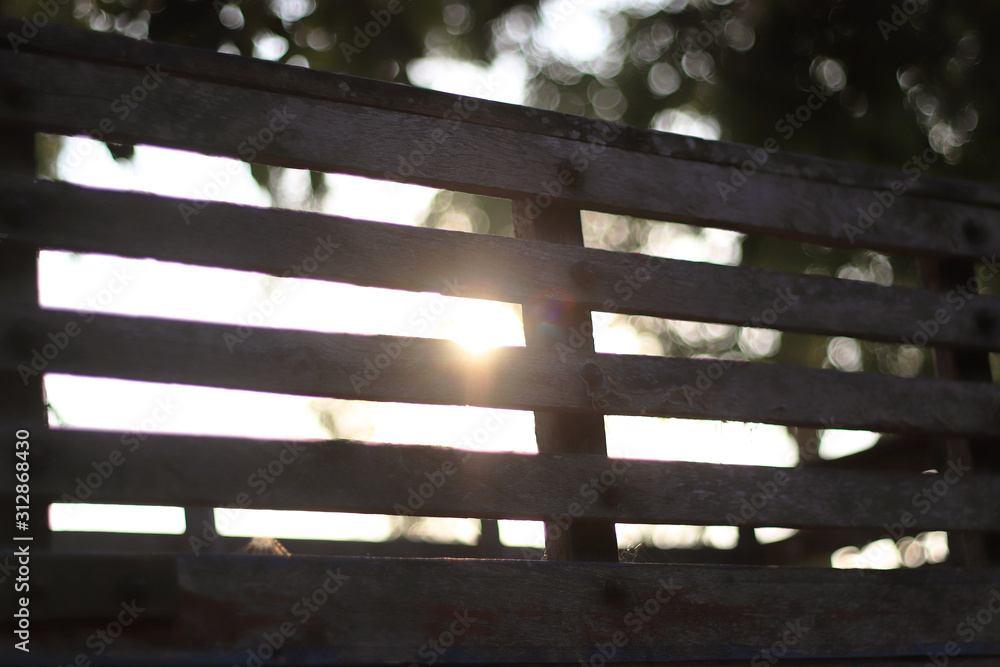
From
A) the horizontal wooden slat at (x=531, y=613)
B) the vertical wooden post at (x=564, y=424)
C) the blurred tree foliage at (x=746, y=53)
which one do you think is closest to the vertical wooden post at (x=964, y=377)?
the horizontal wooden slat at (x=531, y=613)

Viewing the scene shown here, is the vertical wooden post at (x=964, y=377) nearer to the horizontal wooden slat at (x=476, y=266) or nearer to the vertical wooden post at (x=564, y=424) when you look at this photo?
the horizontal wooden slat at (x=476, y=266)

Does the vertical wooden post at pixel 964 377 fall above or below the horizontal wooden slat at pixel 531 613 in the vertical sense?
above

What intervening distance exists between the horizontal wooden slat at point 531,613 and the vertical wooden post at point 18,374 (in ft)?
0.55

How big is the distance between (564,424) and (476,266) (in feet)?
1.99

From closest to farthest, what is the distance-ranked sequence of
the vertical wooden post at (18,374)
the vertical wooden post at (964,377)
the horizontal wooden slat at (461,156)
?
the vertical wooden post at (18,374) → the horizontal wooden slat at (461,156) → the vertical wooden post at (964,377)

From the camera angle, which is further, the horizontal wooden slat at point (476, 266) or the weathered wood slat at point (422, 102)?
the weathered wood slat at point (422, 102)

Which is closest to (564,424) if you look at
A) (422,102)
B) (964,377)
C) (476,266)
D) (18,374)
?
(476,266)

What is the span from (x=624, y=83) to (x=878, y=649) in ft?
24.1

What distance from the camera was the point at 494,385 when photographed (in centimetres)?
270

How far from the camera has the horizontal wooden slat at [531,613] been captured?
2.16m

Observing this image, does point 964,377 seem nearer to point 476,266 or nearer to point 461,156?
point 476,266

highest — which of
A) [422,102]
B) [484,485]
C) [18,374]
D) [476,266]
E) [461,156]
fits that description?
[422,102]

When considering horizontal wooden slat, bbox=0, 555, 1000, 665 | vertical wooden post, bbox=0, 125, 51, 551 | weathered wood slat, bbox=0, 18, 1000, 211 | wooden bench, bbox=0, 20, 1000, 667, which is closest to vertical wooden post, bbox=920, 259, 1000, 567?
wooden bench, bbox=0, 20, 1000, 667

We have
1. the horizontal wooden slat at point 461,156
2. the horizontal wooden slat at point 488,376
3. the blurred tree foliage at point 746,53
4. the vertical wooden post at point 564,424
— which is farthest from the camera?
the blurred tree foliage at point 746,53
